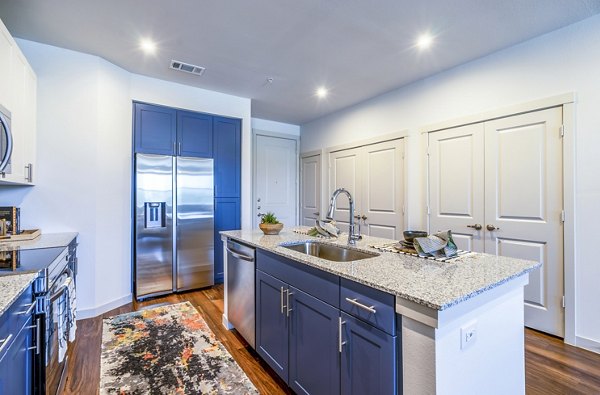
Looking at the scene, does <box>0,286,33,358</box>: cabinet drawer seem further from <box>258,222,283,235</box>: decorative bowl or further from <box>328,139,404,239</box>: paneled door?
<box>328,139,404,239</box>: paneled door

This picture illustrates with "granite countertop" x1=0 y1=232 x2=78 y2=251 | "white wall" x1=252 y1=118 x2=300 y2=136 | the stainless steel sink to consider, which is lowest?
the stainless steel sink

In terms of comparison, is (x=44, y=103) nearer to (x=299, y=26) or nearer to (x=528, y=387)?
(x=299, y=26)

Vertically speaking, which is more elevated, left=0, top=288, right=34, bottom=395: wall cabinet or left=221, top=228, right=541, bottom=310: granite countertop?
left=221, top=228, right=541, bottom=310: granite countertop

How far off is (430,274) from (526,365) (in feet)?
5.11

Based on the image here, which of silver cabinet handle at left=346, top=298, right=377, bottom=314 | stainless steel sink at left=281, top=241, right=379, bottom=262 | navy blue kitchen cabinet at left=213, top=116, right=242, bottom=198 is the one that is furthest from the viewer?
navy blue kitchen cabinet at left=213, top=116, right=242, bottom=198

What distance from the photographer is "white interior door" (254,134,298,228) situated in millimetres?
5156

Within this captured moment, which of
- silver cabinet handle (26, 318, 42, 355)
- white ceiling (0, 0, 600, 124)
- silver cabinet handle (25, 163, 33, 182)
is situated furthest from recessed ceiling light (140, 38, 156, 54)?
silver cabinet handle (26, 318, 42, 355)

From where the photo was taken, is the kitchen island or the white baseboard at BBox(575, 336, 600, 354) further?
the white baseboard at BBox(575, 336, 600, 354)

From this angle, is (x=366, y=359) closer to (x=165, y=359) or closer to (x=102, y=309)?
(x=165, y=359)

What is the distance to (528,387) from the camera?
5.98 feet

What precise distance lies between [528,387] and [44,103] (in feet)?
14.8

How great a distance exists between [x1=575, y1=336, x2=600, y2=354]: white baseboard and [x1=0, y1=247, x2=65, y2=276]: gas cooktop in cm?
370

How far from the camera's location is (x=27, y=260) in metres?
1.61

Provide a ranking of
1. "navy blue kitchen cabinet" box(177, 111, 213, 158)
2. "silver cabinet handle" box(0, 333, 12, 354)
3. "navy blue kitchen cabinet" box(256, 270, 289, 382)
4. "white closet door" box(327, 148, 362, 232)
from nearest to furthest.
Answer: "silver cabinet handle" box(0, 333, 12, 354) < "navy blue kitchen cabinet" box(256, 270, 289, 382) < "navy blue kitchen cabinet" box(177, 111, 213, 158) < "white closet door" box(327, 148, 362, 232)
